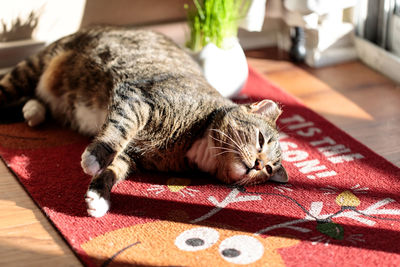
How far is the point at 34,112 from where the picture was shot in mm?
2260

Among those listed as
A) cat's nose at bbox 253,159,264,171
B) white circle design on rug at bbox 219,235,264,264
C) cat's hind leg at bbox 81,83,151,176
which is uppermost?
cat's hind leg at bbox 81,83,151,176

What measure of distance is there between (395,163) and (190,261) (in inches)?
38.2

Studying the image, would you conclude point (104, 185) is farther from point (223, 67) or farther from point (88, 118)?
point (223, 67)

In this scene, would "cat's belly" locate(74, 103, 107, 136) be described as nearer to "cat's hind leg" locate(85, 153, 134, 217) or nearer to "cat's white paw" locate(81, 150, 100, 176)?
"cat's hind leg" locate(85, 153, 134, 217)

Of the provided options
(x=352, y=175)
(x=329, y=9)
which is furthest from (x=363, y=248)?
(x=329, y=9)

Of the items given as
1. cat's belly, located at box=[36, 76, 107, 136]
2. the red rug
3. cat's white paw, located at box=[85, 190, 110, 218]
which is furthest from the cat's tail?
cat's white paw, located at box=[85, 190, 110, 218]

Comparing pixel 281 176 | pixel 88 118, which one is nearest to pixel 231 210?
pixel 281 176

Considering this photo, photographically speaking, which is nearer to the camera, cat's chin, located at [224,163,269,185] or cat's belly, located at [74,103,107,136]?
cat's chin, located at [224,163,269,185]

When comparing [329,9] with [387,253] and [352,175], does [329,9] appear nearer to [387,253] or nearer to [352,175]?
[352,175]

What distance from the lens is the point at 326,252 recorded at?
1.57 meters

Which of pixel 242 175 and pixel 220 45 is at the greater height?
pixel 220 45

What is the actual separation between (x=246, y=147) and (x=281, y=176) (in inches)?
7.3

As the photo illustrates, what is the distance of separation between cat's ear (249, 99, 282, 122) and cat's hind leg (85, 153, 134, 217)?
49 centimetres

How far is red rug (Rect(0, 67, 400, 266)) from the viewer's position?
1.56 metres
